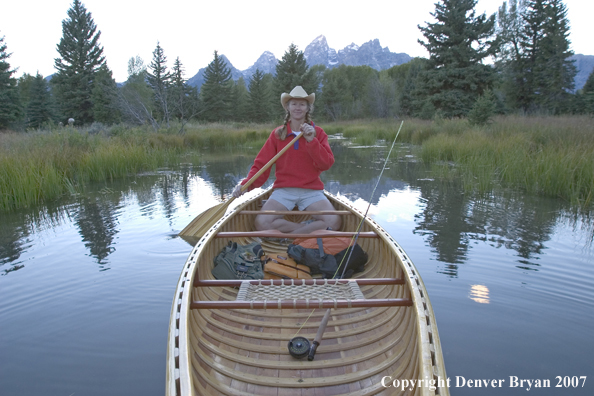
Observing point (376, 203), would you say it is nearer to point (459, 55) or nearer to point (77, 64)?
point (459, 55)

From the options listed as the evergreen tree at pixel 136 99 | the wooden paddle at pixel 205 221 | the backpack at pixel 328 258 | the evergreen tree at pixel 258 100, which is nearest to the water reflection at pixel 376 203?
the wooden paddle at pixel 205 221

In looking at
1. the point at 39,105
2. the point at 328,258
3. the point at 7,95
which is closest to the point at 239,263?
the point at 328,258

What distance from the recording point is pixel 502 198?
6336 millimetres

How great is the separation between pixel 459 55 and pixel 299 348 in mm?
23902

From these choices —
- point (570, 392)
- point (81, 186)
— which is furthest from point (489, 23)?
point (570, 392)

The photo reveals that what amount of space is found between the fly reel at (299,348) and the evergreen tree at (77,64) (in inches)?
1303

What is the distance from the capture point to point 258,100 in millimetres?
42531

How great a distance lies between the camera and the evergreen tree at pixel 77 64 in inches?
1190

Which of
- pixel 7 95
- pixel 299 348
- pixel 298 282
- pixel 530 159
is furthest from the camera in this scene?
pixel 7 95

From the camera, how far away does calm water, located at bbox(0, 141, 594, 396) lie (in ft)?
7.54

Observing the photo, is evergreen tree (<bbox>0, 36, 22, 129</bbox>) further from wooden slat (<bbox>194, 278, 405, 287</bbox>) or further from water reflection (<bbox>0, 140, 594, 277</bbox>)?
wooden slat (<bbox>194, 278, 405, 287</bbox>)

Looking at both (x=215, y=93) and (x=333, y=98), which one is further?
(x=333, y=98)

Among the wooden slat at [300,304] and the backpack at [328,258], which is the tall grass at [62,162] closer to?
the backpack at [328,258]

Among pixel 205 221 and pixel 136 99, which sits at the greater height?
pixel 136 99
